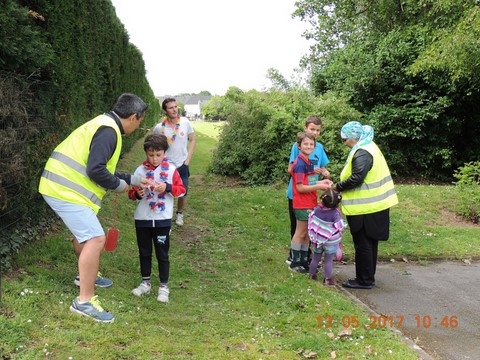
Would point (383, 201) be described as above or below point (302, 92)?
below

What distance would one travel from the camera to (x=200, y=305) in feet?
15.3

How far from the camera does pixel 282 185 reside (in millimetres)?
11688

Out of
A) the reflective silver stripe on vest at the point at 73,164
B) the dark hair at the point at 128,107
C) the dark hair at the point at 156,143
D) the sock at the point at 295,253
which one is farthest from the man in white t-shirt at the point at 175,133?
the reflective silver stripe on vest at the point at 73,164

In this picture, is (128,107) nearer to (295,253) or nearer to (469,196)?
Answer: (295,253)

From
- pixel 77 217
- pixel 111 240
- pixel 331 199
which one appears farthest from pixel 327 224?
pixel 77 217

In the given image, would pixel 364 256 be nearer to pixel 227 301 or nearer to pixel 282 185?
pixel 227 301

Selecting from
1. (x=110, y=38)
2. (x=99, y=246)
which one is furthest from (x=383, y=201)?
(x=110, y=38)

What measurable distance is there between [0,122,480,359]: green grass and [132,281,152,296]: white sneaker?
94mm

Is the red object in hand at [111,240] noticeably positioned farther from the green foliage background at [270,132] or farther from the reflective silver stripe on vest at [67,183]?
the green foliage background at [270,132]

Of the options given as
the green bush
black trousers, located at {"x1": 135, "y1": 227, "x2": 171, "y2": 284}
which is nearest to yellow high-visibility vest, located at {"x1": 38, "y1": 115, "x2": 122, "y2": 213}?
black trousers, located at {"x1": 135, "y1": 227, "x2": 171, "y2": 284}

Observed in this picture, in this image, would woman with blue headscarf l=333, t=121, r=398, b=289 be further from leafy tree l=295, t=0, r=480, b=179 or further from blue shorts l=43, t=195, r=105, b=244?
leafy tree l=295, t=0, r=480, b=179

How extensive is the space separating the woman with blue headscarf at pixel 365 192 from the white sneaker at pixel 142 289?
2496mm

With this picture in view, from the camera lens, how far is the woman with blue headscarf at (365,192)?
5.31 m

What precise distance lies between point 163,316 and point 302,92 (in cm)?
1032
